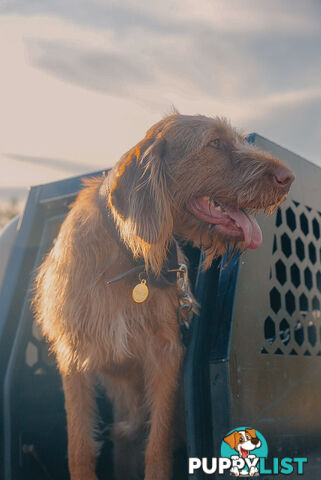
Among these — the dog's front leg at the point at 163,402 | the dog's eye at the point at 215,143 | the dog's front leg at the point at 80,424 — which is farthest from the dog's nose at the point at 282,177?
the dog's front leg at the point at 80,424

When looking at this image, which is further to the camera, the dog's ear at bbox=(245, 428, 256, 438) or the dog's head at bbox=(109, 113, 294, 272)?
the dog's head at bbox=(109, 113, 294, 272)

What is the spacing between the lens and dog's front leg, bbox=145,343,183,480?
266 centimetres

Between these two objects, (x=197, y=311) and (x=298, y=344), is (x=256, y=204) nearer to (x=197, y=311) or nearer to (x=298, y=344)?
(x=197, y=311)

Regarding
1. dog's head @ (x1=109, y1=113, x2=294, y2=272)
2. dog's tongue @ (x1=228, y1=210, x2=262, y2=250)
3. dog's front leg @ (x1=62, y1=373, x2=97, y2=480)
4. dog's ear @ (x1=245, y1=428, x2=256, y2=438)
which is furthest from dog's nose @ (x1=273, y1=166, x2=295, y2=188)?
dog's front leg @ (x1=62, y1=373, x2=97, y2=480)

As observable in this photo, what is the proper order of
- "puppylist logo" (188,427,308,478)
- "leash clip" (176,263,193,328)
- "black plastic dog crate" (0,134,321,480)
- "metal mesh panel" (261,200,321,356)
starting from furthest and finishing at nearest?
1. "metal mesh panel" (261,200,321,356)
2. "leash clip" (176,263,193,328)
3. "black plastic dog crate" (0,134,321,480)
4. "puppylist logo" (188,427,308,478)

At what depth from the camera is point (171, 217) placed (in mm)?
2654

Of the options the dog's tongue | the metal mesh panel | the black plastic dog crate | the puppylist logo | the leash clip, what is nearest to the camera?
the puppylist logo

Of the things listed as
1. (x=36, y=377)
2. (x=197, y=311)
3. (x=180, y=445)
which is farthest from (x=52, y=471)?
(x=197, y=311)

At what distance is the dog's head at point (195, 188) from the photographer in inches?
103

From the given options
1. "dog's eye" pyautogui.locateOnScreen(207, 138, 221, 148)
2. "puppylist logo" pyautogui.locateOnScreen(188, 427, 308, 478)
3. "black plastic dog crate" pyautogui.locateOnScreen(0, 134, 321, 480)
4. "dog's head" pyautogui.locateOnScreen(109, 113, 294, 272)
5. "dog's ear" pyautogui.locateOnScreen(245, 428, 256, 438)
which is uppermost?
"dog's eye" pyautogui.locateOnScreen(207, 138, 221, 148)

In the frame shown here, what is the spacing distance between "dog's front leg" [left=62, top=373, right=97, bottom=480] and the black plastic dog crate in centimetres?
39

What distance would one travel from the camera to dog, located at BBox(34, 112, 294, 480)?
2.63 meters

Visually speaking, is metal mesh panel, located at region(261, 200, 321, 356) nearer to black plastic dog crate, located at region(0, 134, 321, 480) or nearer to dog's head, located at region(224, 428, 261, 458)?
black plastic dog crate, located at region(0, 134, 321, 480)

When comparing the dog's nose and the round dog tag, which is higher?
the dog's nose
